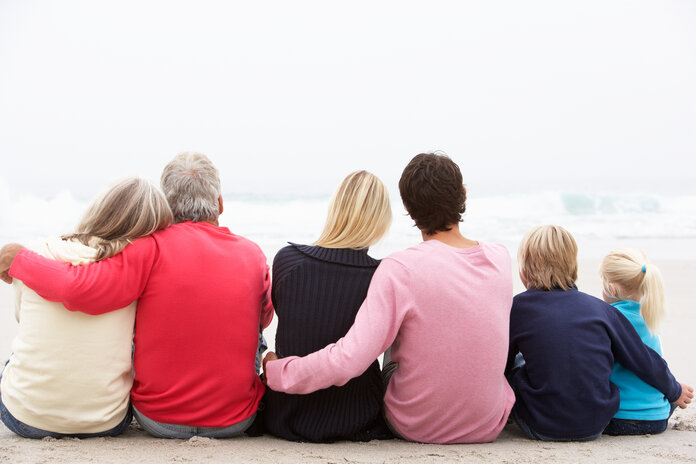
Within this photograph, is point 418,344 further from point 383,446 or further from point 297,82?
point 297,82

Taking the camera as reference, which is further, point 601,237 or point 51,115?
point 51,115

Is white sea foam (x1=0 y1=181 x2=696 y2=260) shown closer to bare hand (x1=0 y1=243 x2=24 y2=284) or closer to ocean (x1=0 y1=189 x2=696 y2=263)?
ocean (x1=0 y1=189 x2=696 y2=263)

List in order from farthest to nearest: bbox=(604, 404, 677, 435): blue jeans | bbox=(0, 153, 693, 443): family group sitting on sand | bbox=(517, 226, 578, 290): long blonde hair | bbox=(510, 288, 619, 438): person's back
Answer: bbox=(604, 404, 677, 435): blue jeans
bbox=(517, 226, 578, 290): long blonde hair
bbox=(510, 288, 619, 438): person's back
bbox=(0, 153, 693, 443): family group sitting on sand

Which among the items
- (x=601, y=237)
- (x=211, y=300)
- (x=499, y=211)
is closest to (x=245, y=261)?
(x=211, y=300)

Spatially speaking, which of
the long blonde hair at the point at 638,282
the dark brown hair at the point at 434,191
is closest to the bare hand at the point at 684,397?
the long blonde hair at the point at 638,282

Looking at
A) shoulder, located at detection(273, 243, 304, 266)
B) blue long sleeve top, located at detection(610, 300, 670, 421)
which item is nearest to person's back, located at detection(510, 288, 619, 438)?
blue long sleeve top, located at detection(610, 300, 670, 421)

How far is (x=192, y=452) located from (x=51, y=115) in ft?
95.8

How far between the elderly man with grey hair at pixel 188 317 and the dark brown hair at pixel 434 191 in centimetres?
69

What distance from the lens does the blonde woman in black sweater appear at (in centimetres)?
229

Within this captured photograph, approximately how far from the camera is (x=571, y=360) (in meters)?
2.38

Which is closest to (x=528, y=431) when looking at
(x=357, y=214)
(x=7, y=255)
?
(x=357, y=214)

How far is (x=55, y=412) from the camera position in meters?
2.23

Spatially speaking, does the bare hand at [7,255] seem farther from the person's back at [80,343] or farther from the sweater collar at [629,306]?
the sweater collar at [629,306]

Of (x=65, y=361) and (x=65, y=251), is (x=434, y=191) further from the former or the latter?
(x=65, y=361)
